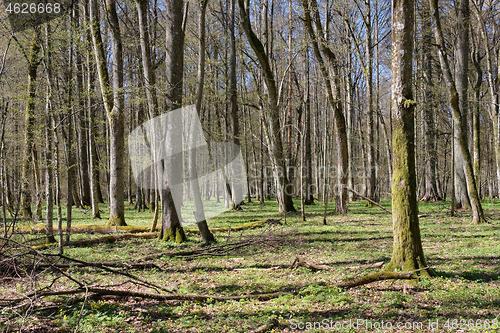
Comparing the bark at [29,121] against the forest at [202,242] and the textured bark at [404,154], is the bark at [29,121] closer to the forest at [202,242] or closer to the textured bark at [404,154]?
the forest at [202,242]

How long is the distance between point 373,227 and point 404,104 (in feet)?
20.6

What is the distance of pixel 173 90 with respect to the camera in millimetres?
8195

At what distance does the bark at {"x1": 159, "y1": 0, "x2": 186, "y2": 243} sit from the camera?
820 cm

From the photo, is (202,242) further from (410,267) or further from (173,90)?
(410,267)

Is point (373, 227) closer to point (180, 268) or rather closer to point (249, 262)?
point (249, 262)

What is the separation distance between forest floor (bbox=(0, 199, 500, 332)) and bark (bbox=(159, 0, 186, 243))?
727mm

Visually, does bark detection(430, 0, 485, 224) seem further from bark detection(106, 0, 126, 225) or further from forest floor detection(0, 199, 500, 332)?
bark detection(106, 0, 126, 225)

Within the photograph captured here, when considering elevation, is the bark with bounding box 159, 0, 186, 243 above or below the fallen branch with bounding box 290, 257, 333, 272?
above

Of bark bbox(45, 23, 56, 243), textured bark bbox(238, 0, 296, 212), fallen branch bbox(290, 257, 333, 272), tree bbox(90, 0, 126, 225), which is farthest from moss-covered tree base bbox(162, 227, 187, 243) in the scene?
textured bark bbox(238, 0, 296, 212)

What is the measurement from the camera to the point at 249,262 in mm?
6602

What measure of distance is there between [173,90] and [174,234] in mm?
3699

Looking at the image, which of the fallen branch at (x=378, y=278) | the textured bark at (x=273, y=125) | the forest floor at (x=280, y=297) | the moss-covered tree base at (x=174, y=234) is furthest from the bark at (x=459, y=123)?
the moss-covered tree base at (x=174, y=234)

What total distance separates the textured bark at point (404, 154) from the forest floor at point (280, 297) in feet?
1.40

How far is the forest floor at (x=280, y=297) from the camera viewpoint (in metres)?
3.52
